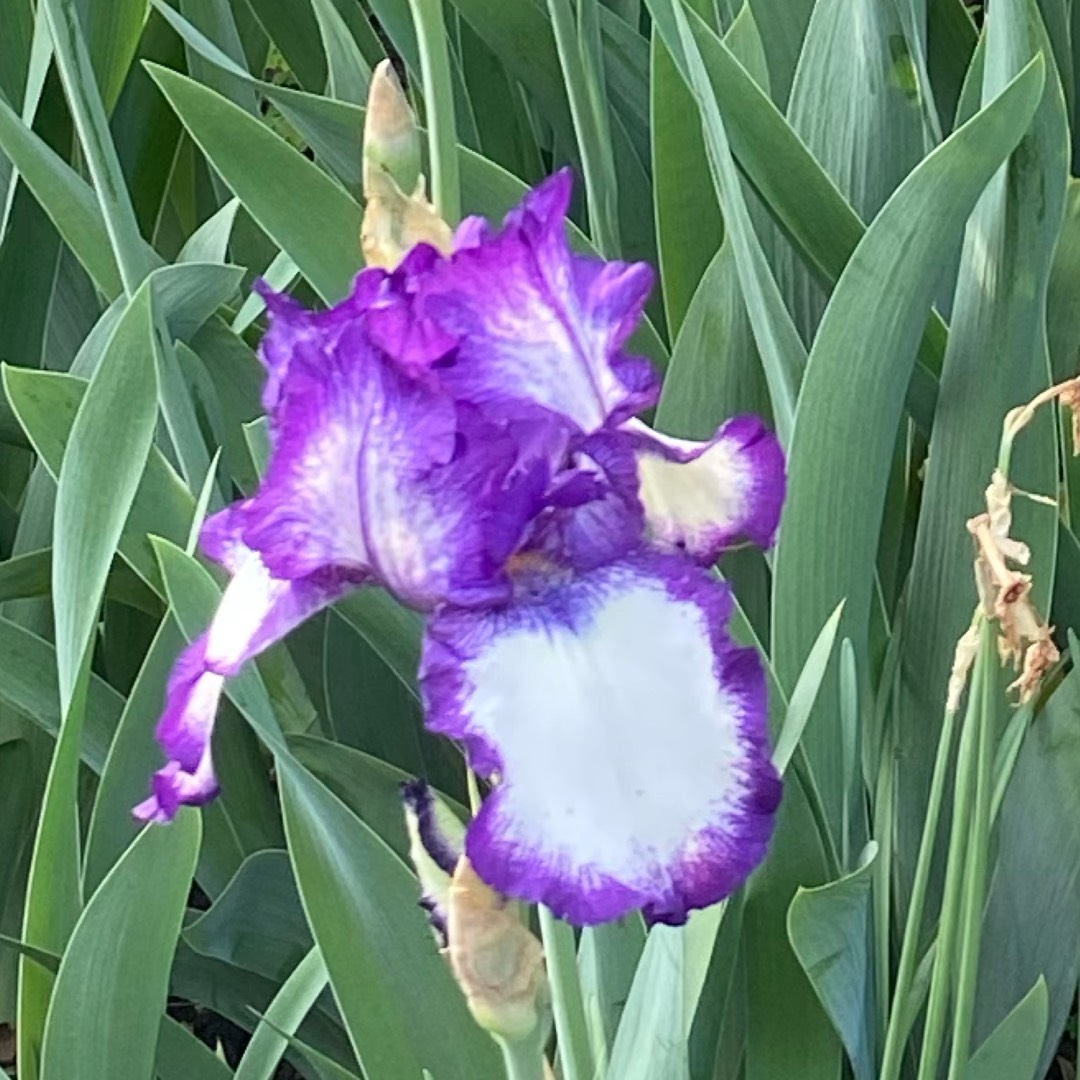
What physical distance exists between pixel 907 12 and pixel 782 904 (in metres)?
0.40

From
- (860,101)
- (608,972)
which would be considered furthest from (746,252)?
(608,972)

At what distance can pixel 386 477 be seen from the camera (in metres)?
0.33

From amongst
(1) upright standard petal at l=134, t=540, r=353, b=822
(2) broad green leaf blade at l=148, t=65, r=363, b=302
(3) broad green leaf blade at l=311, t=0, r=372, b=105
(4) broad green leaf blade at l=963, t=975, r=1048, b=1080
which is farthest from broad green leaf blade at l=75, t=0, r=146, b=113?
(4) broad green leaf blade at l=963, t=975, r=1048, b=1080

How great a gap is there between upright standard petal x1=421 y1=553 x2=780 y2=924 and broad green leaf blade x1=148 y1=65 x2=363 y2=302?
1.20 feet

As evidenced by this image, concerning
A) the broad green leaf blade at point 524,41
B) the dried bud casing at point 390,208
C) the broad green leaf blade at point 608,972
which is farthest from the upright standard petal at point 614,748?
the broad green leaf blade at point 524,41

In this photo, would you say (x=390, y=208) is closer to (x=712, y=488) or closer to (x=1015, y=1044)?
(x=712, y=488)

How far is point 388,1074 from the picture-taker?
0.59m

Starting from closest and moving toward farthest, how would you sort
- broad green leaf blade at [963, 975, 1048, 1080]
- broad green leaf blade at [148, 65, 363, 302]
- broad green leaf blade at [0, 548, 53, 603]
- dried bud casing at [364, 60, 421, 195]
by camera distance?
1. dried bud casing at [364, 60, 421, 195]
2. broad green leaf blade at [963, 975, 1048, 1080]
3. broad green leaf blade at [148, 65, 363, 302]
4. broad green leaf blade at [0, 548, 53, 603]

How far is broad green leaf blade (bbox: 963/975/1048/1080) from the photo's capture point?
54 centimetres

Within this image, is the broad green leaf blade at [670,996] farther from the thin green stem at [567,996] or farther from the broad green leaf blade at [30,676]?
the broad green leaf blade at [30,676]

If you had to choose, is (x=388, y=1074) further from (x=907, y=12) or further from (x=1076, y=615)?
(x=907, y=12)

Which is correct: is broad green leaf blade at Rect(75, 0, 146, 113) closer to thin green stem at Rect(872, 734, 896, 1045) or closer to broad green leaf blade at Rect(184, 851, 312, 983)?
broad green leaf blade at Rect(184, 851, 312, 983)

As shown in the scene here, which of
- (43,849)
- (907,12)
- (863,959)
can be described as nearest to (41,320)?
(43,849)

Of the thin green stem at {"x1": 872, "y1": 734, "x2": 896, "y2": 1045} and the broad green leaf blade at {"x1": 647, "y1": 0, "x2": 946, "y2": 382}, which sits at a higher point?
the broad green leaf blade at {"x1": 647, "y1": 0, "x2": 946, "y2": 382}
